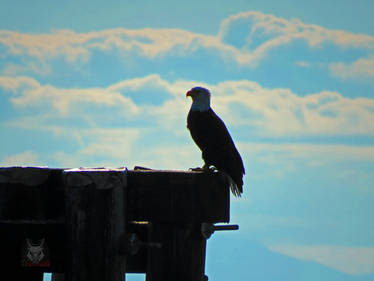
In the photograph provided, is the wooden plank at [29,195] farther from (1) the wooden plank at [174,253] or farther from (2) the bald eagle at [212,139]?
(2) the bald eagle at [212,139]

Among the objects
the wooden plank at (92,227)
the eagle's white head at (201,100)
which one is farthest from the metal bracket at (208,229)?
the eagle's white head at (201,100)

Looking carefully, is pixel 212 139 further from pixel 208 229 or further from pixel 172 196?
pixel 172 196

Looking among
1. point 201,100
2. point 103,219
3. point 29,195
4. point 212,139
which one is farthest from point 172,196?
point 201,100

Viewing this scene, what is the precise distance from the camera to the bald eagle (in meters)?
5.90

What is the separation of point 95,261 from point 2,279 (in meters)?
0.62

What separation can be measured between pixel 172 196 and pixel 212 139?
3.33m

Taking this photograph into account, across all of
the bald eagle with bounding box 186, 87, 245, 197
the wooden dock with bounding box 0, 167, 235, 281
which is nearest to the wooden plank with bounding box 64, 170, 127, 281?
the wooden dock with bounding box 0, 167, 235, 281

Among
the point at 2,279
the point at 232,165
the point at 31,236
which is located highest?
the point at 232,165

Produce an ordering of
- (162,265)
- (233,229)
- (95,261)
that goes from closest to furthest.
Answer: (95,261) → (162,265) → (233,229)

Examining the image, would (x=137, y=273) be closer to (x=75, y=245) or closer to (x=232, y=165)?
(x=75, y=245)

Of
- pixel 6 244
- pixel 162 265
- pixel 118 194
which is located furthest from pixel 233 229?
pixel 6 244

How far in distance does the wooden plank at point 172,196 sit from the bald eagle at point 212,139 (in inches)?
89.4

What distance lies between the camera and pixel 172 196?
3428mm

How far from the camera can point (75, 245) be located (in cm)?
319
